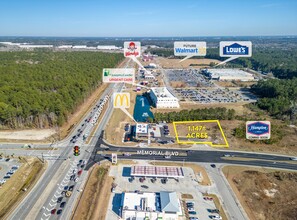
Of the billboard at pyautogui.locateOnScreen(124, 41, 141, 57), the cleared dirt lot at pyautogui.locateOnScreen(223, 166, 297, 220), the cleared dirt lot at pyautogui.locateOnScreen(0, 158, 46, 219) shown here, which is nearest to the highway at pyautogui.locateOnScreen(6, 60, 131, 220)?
the cleared dirt lot at pyautogui.locateOnScreen(0, 158, 46, 219)

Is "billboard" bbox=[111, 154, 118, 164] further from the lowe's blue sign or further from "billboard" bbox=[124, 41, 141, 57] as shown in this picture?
the lowe's blue sign

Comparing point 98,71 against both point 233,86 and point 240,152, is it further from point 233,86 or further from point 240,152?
point 240,152

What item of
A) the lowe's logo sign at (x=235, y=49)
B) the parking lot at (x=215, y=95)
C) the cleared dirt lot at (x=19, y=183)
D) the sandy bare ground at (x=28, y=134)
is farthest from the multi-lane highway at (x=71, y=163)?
the parking lot at (x=215, y=95)

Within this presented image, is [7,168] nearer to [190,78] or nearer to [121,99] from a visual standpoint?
[121,99]

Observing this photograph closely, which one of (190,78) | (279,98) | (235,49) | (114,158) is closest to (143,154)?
(114,158)

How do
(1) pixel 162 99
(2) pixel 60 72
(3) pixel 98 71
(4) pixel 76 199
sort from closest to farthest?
(4) pixel 76 199
(1) pixel 162 99
(2) pixel 60 72
(3) pixel 98 71

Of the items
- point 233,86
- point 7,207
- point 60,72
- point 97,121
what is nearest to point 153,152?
point 97,121
